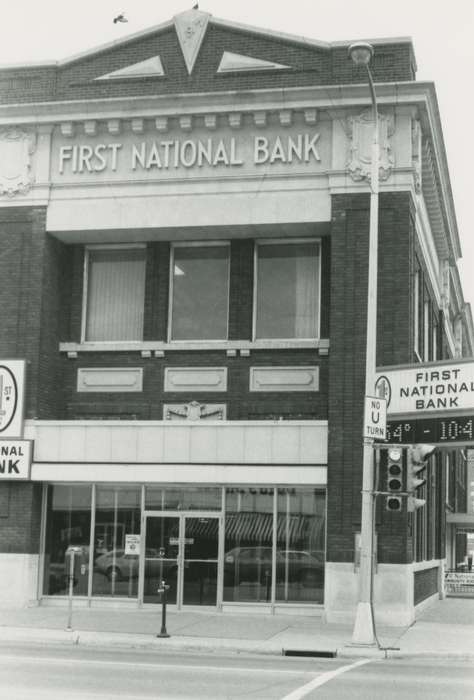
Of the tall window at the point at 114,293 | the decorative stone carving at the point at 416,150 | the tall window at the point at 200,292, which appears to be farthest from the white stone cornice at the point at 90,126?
the decorative stone carving at the point at 416,150

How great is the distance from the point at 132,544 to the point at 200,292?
6197 millimetres

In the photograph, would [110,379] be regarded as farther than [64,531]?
Yes

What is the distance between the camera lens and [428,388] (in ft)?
69.4

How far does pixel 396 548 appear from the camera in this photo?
71.3 ft

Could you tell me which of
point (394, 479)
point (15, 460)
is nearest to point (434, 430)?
point (394, 479)

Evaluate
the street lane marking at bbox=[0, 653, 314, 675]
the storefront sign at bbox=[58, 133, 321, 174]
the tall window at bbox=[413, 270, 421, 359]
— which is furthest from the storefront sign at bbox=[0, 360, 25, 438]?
the street lane marking at bbox=[0, 653, 314, 675]

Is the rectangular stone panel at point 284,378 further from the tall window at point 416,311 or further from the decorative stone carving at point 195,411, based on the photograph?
the tall window at point 416,311

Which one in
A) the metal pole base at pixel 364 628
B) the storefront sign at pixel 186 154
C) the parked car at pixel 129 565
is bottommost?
the metal pole base at pixel 364 628

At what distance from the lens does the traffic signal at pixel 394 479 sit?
17797 mm

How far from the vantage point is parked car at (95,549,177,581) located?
23234 mm

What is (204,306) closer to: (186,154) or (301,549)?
(186,154)

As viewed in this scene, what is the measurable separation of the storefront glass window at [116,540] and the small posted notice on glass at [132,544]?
19 centimetres

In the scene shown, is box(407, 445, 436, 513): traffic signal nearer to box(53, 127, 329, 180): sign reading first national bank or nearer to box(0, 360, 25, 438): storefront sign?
box(53, 127, 329, 180): sign reading first national bank

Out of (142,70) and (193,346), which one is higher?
(142,70)
